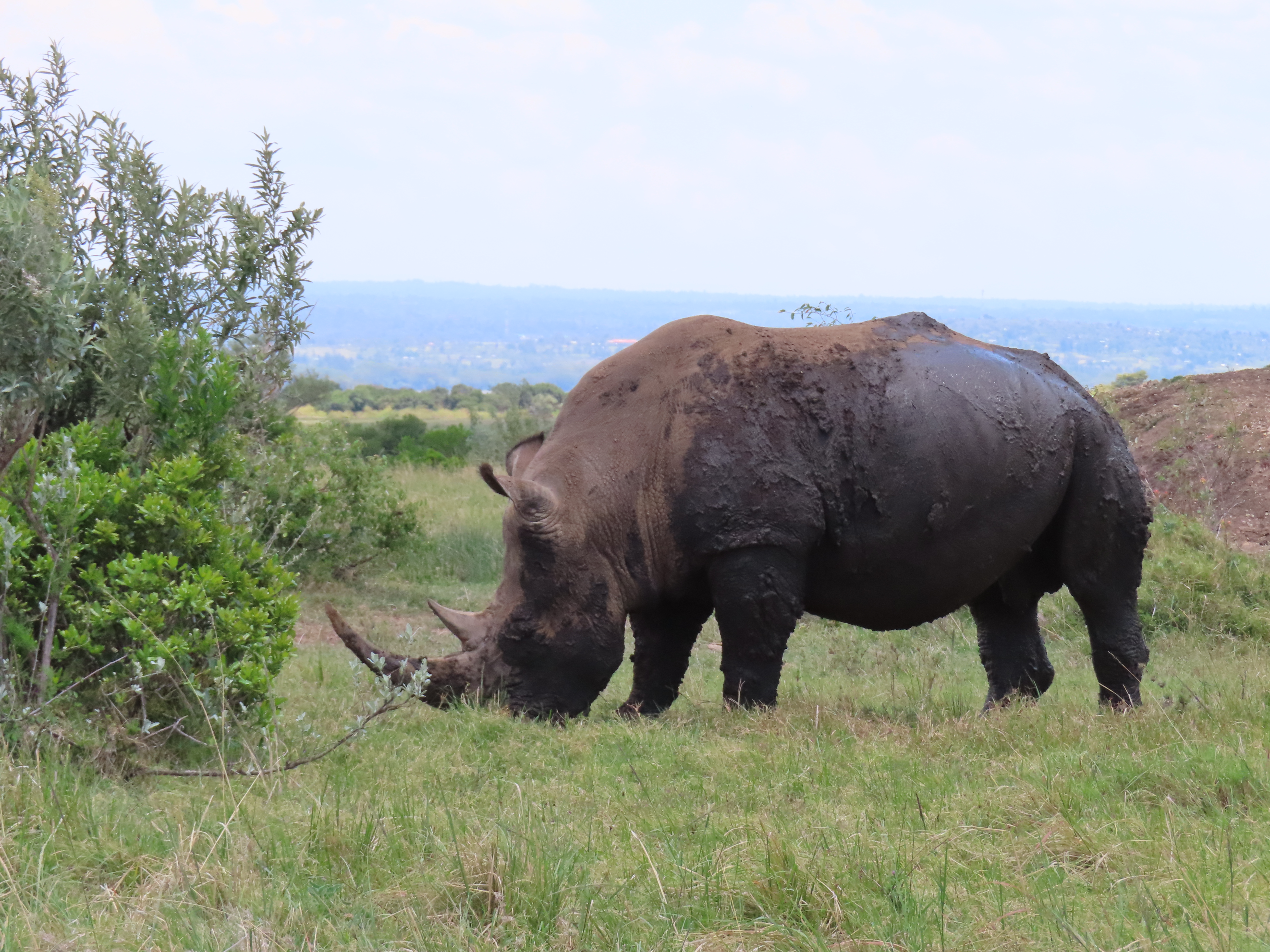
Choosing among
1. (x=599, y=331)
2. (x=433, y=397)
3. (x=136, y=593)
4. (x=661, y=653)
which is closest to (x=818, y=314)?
(x=661, y=653)

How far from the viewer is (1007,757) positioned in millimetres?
5164

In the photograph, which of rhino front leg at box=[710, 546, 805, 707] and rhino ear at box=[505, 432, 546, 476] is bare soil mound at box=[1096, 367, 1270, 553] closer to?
rhino front leg at box=[710, 546, 805, 707]

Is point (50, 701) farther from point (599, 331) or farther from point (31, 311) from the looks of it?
point (599, 331)

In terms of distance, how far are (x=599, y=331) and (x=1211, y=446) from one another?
8177 cm

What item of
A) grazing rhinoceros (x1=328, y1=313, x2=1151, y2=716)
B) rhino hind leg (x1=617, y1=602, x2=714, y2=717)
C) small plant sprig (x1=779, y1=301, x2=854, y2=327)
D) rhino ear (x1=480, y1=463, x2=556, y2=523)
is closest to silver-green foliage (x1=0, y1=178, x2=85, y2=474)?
grazing rhinoceros (x1=328, y1=313, x2=1151, y2=716)

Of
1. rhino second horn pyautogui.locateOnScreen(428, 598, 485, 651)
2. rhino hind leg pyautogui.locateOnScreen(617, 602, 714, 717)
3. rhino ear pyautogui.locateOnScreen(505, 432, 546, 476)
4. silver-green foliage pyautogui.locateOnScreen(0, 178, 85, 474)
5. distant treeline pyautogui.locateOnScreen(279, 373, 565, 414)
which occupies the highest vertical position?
silver-green foliage pyautogui.locateOnScreen(0, 178, 85, 474)

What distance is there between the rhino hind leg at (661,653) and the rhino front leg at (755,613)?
0.49 meters

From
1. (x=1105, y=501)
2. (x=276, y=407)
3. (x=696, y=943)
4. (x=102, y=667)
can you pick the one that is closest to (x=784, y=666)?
(x=1105, y=501)

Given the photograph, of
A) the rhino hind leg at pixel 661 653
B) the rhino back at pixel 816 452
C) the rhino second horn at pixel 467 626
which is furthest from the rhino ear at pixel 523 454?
the rhino hind leg at pixel 661 653

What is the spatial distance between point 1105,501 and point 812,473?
1.68m

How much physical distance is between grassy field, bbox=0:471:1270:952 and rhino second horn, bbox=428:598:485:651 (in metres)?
0.38

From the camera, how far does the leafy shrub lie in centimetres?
498

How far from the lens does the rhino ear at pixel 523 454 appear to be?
6.71 metres

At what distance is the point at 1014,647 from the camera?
7.29 m
